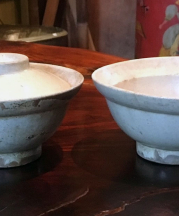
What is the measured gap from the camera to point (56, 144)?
629 millimetres

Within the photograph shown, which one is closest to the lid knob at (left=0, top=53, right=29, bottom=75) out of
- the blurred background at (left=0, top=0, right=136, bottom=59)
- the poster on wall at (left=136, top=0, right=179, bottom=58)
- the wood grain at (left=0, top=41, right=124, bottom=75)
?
the wood grain at (left=0, top=41, right=124, bottom=75)

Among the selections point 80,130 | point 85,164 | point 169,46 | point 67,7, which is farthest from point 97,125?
point 67,7

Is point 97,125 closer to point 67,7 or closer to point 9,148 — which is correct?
point 9,148

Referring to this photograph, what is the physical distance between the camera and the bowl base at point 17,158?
548 mm

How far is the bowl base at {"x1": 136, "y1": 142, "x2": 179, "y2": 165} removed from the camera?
0.55 metres

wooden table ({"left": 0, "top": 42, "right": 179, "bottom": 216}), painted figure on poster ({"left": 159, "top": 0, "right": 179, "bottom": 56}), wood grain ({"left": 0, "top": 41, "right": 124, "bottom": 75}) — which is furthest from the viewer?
painted figure on poster ({"left": 159, "top": 0, "right": 179, "bottom": 56})

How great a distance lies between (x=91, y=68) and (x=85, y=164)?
539 millimetres

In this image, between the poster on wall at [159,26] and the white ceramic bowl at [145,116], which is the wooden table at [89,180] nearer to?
the white ceramic bowl at [145,116]

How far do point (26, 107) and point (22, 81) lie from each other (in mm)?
71

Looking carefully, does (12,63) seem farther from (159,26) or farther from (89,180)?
(159,26)

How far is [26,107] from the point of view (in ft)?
1.60

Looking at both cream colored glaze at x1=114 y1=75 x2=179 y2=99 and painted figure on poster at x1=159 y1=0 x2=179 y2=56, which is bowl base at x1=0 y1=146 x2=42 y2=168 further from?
painted figure on poster at x1=159 y1=0 x2=179 y2=56

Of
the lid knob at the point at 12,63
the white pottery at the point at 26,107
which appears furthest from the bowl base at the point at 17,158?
the lid knob at the point at 12,63

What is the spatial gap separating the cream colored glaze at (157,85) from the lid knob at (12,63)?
0.18 metres
